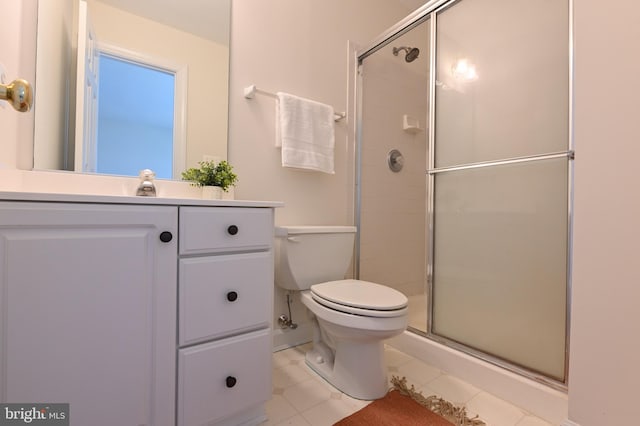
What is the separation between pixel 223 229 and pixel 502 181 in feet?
4.06

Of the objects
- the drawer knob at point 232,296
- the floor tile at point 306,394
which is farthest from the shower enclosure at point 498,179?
the drawer knob at point 232,296

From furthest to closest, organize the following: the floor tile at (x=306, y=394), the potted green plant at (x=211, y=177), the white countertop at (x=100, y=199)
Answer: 1. the potted green plant at (x=211, y=177)
2. the floor tile at (x=306, y=394)
3. the white countertop at (x=100, y=199)

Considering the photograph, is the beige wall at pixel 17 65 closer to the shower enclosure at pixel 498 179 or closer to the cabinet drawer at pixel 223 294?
the cabinet drawer at pixel 223 294

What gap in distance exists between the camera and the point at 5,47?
0.85m

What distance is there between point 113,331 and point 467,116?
1.69 m

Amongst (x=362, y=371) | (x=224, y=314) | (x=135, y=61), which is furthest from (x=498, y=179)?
(x=135, y=61)

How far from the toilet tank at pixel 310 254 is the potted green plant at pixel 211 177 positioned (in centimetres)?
33

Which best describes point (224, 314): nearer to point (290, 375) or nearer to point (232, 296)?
point (232, 296)

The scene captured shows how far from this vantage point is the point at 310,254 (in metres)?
1.46

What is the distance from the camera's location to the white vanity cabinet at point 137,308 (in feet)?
2.11

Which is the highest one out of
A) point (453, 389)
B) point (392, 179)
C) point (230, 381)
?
point (392, 179)

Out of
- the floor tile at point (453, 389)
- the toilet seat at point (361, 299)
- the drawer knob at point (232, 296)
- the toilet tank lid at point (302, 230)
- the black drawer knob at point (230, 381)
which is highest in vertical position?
the toilet tank lid at point (302, 230)

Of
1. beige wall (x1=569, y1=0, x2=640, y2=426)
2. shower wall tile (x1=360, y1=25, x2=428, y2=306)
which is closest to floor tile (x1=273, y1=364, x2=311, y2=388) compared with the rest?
shower wall tile (x1=360, y1=25, x2=428, y2=306)

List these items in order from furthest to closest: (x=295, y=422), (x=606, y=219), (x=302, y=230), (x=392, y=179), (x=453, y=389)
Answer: (x=392, y=179) → (x=302, y=230) → (x=453, y=389) → (x=295, y=422) → (x=606, y=219)
